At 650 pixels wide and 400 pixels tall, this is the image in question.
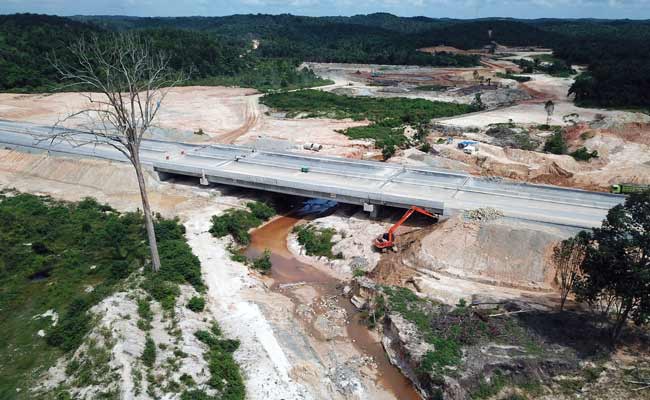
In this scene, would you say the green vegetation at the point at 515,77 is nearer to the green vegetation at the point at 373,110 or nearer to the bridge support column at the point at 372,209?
the green vegetation at the point at 373,110

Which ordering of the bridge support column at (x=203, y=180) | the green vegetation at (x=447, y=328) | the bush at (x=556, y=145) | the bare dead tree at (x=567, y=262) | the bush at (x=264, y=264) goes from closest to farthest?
the green vegetation at (x=447, y=328), the bare dead tree at (x=567, y=262), the bush at (x=264, y=264), the bridge support column at (x=203, y=180), the bush at (x=556, y=145)

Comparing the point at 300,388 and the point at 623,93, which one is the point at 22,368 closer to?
the point at 300,388

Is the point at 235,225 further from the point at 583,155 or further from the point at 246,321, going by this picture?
the point at 583,155

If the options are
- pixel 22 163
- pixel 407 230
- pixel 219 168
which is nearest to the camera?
pixel 407 230

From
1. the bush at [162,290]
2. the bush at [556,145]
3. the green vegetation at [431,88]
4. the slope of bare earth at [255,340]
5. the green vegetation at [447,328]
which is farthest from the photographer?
the green vegetation at [431,88]

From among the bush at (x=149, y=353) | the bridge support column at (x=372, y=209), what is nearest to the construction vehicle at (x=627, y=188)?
the bridge support column at (x=372, y=209)

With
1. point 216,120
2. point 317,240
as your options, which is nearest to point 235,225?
point 317,240

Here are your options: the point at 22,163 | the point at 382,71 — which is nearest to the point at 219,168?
the point at 22,163
